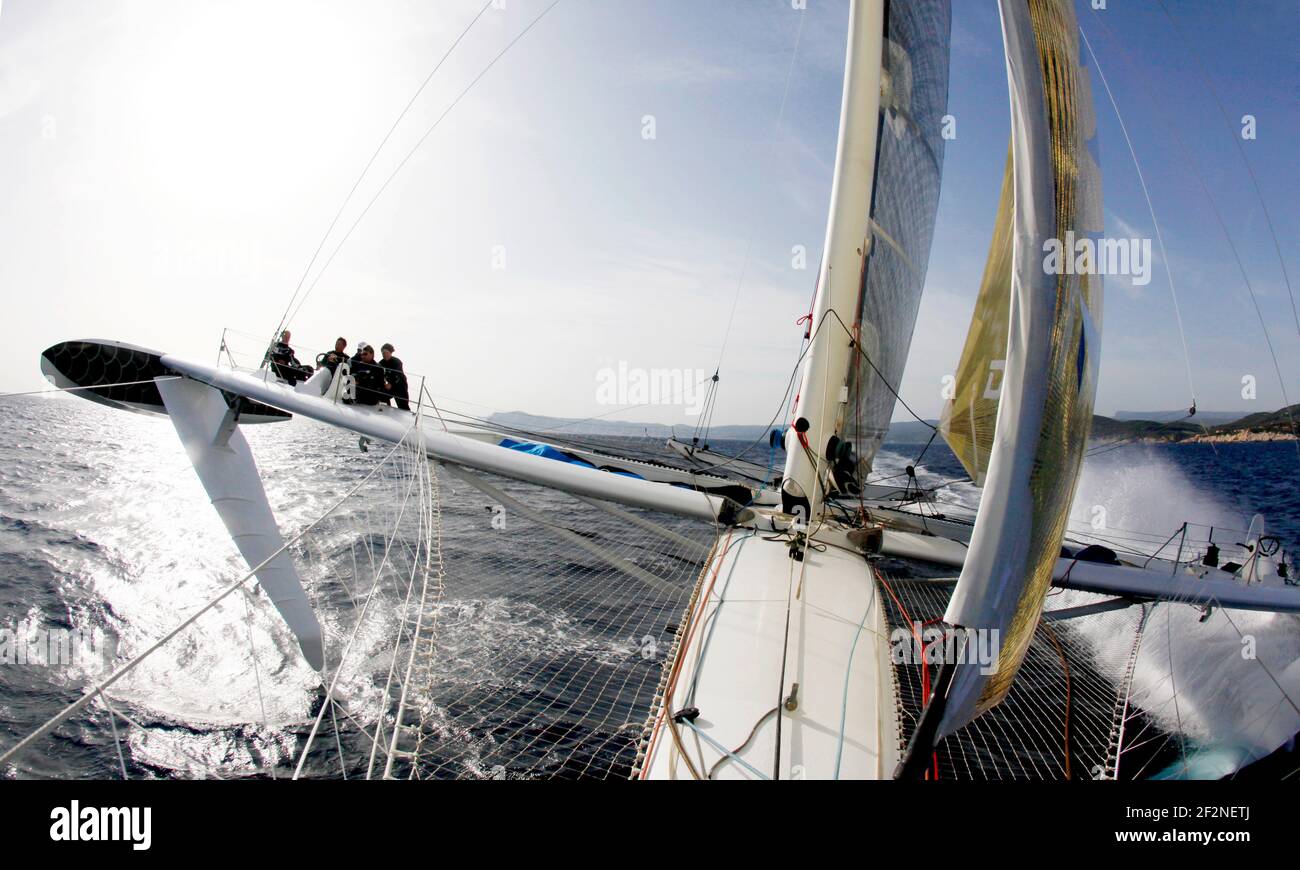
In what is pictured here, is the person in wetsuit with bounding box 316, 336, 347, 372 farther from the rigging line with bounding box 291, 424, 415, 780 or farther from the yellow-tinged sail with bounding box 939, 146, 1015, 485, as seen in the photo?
the yellow-tinged sail with bounding box 939, 146, 1015, 485

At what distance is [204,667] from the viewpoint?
7.14m

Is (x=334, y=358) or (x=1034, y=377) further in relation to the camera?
(x=334, y=358)

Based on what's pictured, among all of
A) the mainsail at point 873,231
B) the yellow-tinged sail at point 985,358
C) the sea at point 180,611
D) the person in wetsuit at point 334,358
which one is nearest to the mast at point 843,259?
the mainsail at point 873,231

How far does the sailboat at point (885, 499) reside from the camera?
2.33 m

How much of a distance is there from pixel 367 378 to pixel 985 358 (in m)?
7.97

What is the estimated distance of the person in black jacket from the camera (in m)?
7.19

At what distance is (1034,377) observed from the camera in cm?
226

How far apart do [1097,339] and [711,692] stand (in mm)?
2720

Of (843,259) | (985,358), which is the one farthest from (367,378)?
(985,358)

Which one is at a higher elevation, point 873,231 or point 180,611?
point 873,231

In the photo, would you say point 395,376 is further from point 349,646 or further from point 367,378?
point 349,646

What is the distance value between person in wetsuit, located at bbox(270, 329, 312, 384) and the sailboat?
317 mm

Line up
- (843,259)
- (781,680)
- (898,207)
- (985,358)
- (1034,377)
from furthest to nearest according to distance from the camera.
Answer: (898,207) → (985,358) → (843,259) → (781,680) → (1034,377)
